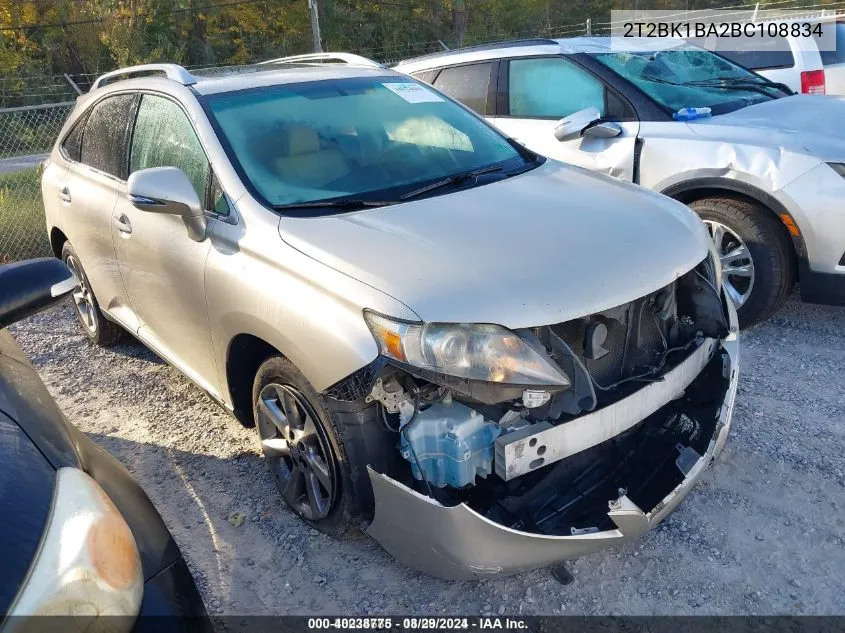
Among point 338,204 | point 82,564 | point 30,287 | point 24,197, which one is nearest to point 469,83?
point 338,204

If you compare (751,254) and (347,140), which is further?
(751,254)

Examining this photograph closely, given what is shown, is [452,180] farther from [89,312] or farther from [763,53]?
[763,53]

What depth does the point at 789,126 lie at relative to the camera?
4.27m

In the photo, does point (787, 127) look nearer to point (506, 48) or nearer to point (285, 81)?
point (506, 48)

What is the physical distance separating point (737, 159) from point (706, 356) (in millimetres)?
1956

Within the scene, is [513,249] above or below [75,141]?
below

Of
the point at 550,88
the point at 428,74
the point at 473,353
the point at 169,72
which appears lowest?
the point at 473,353

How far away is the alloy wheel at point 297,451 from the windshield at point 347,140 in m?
0.82

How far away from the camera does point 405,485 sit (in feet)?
7.38

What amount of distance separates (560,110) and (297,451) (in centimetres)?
356

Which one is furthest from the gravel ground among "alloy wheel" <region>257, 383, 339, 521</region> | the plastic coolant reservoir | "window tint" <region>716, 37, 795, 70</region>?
"window tint" <region>716, 37, 795, 70</region>

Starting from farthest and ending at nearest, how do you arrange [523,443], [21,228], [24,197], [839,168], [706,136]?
[24,197] < [21,228] < [706,136] < [839,168] < [523,443]

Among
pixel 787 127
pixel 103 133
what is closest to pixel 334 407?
pixel 103 133

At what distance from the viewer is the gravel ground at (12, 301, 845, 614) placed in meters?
2.52
